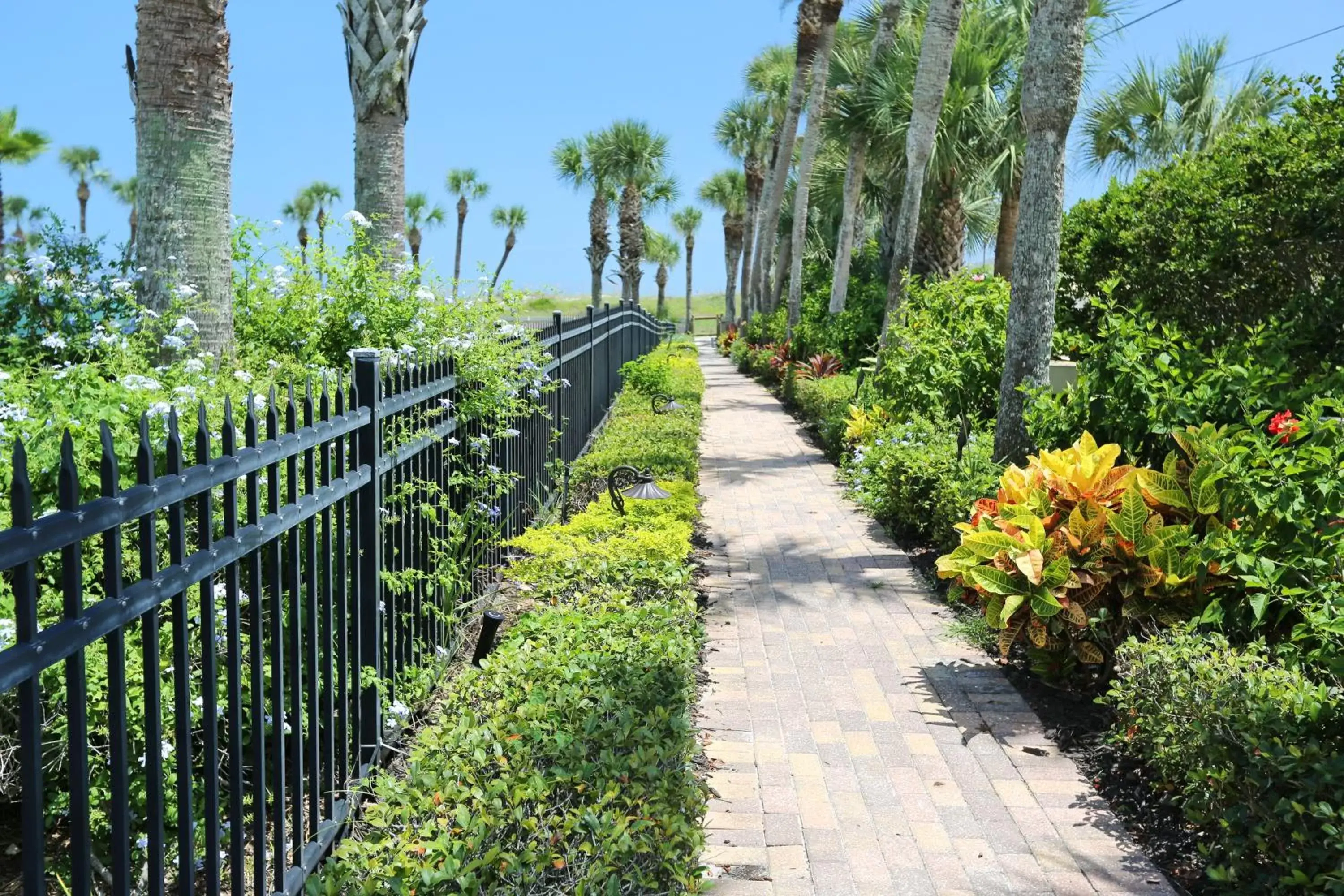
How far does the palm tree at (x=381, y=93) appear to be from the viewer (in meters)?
8.28

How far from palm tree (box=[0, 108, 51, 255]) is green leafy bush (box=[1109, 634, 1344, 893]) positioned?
3081 centimetres

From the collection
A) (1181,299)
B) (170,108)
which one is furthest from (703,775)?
(1181,299)

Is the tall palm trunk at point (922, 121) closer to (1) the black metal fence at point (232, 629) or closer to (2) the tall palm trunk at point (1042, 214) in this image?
(2) the tall palm trunk at point (1042, 214)

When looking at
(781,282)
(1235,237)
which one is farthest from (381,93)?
(781,282)

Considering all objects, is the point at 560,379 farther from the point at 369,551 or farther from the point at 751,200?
the point at 751,200

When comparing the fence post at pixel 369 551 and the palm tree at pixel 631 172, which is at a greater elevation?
the palm tree at pixel 631 172

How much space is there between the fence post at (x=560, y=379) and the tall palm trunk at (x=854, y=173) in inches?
524

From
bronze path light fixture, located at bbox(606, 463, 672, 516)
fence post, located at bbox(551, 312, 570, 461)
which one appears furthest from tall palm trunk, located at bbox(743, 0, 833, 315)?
bronze path light fixture, located at bbox(606, 463, 672, 516)

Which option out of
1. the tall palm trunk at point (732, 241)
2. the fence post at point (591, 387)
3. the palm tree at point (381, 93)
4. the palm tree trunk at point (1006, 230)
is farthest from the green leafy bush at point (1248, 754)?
the tall palm trunk at point (732, 241)

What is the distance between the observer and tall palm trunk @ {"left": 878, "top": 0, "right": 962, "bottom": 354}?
1484 centimetres

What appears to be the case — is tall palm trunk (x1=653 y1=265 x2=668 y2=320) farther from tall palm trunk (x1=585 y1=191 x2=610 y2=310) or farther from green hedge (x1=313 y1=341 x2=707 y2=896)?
green hedge (x1=313 y1=341 x2=707 y2=896)

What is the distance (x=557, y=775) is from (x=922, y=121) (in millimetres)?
13795

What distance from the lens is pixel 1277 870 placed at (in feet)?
11.4

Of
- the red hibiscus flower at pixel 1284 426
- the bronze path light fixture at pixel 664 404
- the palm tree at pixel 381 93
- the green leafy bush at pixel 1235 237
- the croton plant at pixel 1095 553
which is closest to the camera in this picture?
the red hibiscus flower at pixel 1284 426
